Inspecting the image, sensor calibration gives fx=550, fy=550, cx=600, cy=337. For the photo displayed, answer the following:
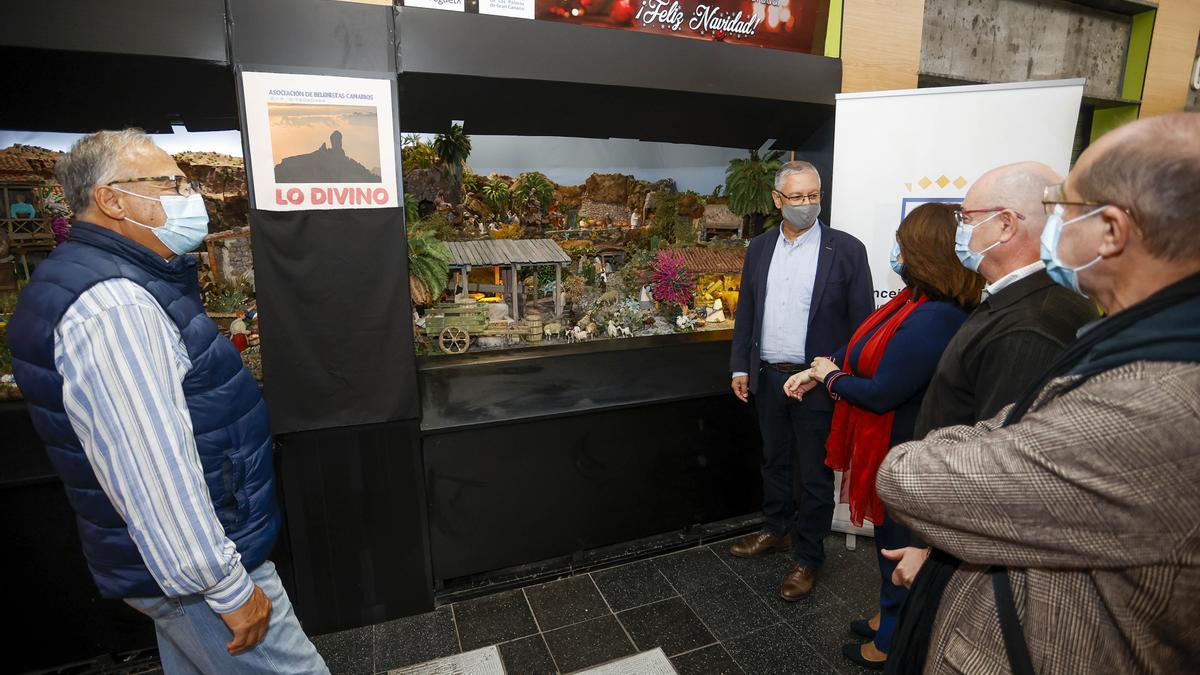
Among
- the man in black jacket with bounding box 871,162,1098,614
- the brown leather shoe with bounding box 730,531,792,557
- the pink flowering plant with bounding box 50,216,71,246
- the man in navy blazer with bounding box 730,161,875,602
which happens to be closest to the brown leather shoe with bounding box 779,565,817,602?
the man in navy blazer with bounding box 730,161,875,602

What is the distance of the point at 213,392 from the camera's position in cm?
143

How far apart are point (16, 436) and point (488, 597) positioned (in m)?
2.09

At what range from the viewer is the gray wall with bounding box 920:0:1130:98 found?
3.67m

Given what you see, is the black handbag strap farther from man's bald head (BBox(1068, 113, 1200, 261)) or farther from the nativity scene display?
the nativity scene display

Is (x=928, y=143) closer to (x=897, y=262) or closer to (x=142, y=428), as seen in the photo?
(x=897, y=262)

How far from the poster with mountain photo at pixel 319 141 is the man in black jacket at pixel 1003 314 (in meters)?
2.17

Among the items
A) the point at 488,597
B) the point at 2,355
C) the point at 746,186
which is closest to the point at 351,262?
the point at 2,355

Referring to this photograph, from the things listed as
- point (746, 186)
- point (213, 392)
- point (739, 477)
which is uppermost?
point (746, 186)

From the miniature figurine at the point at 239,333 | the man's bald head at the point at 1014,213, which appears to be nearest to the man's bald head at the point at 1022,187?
the man's bald head at the point at 1014,213

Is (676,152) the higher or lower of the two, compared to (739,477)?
higher

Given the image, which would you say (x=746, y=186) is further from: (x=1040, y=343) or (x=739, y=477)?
(x=1040, y=343)

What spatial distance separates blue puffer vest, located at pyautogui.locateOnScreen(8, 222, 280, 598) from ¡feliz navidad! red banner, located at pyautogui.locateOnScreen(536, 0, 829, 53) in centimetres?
206

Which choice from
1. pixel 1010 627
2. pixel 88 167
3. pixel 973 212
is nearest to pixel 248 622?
pixel 88 167

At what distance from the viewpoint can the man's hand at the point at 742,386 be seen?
9.79 ft
